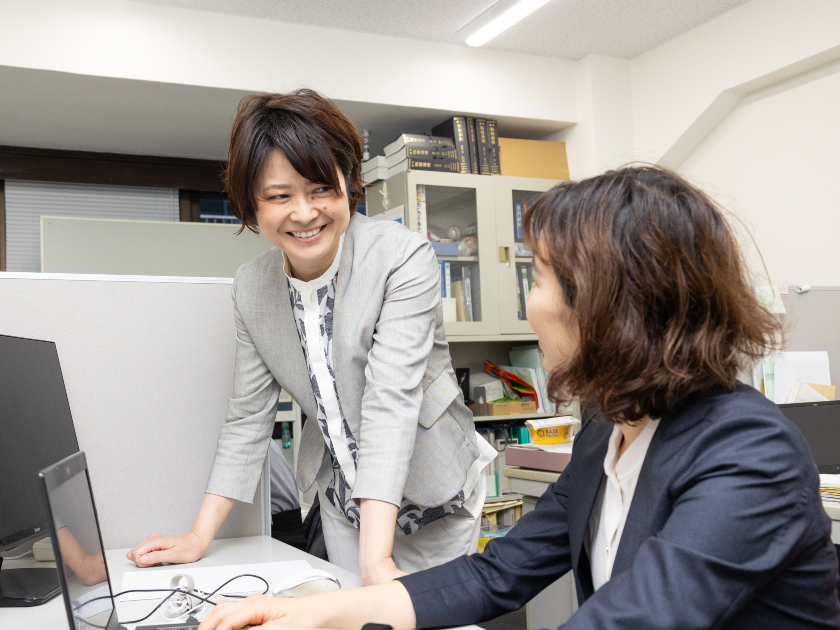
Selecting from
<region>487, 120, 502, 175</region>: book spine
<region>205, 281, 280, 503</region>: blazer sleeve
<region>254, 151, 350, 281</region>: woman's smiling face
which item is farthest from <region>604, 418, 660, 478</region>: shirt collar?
<region>487, 120, 502, 175</region>: book spine

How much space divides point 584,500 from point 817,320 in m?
1.83

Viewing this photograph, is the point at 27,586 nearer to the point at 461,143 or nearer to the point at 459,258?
the point at 459,258

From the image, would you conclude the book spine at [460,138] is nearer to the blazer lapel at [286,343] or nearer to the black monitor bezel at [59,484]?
the blazer lapel at [286,343]


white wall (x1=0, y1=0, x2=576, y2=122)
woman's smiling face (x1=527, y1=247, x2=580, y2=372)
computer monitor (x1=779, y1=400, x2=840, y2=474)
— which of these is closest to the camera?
woman's smiling face (x1=527, y1=247, x2=580, y2=372)

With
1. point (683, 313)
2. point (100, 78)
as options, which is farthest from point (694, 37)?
point (683, 313)

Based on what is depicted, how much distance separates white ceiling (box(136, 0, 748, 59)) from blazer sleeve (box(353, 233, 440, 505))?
2.22 metres

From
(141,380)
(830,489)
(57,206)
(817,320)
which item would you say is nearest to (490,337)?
(817,320)

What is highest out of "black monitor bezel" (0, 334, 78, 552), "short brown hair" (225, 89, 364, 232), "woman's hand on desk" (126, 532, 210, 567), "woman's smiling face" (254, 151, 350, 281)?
"short brown hair" (225, 89, 364, 232)

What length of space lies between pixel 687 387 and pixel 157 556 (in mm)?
900

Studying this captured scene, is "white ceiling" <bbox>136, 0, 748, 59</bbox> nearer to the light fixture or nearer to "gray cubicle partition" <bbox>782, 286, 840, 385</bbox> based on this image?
the light fixture

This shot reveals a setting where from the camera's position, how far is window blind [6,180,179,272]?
3881mm

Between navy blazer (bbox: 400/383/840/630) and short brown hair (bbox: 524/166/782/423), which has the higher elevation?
short brown hair (bbox: 524/166/782/423)

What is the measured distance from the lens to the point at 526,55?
A: 3.73 meters

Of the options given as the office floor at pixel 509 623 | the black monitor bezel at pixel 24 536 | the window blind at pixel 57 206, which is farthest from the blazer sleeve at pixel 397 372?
the window blind at pixel 57 206
